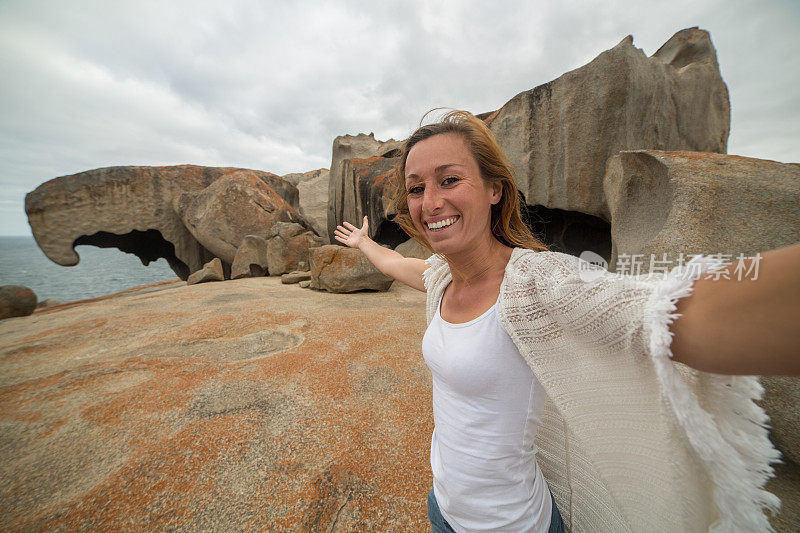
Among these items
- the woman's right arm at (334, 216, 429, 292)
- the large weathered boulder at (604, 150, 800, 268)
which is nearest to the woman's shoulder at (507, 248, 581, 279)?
the woman's right arm at (334, 216, 429, 292)

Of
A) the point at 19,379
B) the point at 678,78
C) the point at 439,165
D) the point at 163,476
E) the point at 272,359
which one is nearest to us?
the point at 439,165

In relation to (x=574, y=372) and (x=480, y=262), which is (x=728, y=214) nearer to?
(x=480, y=262)

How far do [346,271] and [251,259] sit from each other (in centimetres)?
395

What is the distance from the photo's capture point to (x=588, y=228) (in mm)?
4645

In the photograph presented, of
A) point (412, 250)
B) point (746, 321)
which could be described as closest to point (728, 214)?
point (746, 321)

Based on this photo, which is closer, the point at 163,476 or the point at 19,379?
the point at 163,476

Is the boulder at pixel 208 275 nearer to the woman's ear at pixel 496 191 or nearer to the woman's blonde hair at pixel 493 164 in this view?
the woman's blonde hair at pixel 493 164

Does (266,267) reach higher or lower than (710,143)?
lower

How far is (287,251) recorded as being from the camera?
7512mm

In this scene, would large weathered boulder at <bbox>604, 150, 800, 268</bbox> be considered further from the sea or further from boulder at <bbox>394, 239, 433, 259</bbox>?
the sea

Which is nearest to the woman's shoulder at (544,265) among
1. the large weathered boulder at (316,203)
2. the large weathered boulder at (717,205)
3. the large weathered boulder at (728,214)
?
the large weathered boulder at (728,214)

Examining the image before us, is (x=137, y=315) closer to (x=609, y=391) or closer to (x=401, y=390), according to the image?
(x=401, y=390)

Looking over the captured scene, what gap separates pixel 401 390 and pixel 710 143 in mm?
5338

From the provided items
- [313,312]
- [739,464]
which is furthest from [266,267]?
[739,464]
